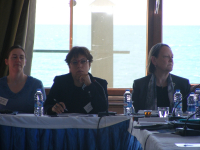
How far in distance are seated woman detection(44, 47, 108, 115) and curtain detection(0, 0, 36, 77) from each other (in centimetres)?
104

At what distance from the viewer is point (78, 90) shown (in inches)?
97.2

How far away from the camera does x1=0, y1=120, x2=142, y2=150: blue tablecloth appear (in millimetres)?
1653

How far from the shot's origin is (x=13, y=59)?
2.79 metres

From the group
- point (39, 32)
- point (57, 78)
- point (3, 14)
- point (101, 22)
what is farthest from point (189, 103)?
point (3, 14)

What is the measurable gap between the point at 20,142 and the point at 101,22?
2211 mm

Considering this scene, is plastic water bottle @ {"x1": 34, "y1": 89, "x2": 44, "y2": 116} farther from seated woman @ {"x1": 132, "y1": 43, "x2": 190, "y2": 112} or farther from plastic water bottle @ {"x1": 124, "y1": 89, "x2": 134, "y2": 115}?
seated woman @ {"x1": 132, "y1": 43, "x2": 190, "y2": 112}

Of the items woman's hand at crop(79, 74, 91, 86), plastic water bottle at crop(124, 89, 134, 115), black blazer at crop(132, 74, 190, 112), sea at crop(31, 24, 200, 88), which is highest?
sea at crop(31, 24, 200, 88)

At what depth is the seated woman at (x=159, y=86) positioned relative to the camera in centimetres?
255

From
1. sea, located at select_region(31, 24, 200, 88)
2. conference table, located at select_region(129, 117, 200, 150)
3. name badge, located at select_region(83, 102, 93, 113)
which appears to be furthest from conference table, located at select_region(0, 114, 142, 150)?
sea, located at select_region(31, 24, 200, 88)

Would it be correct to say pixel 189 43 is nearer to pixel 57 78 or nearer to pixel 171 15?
pixel 171 15

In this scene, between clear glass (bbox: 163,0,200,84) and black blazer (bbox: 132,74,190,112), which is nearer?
black blazer (bbox: 132,74,190,112)

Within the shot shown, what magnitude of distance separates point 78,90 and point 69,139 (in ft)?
2.78

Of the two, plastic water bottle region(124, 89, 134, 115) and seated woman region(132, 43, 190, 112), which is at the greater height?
seated woman region(132, 43, 190, 112)

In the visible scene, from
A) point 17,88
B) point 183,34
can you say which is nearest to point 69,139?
point 17,88
